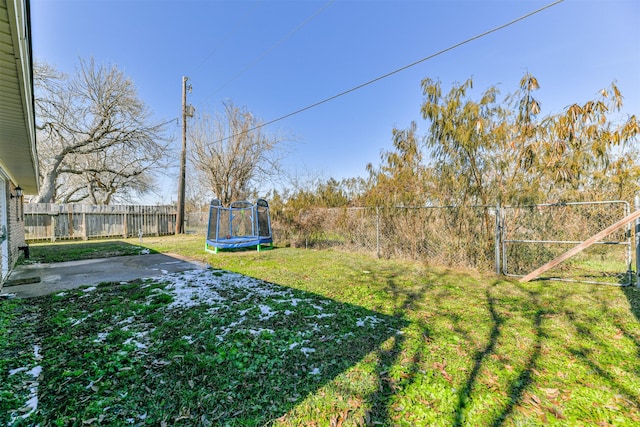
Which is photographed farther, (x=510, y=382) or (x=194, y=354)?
(x=194, y=354)

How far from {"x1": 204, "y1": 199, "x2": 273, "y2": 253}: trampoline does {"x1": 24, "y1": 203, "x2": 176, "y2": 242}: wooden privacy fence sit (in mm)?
4300

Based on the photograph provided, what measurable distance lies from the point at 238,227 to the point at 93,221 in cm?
769

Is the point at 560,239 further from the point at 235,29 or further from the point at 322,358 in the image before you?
the point at 235,29

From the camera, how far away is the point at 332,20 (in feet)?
26.7

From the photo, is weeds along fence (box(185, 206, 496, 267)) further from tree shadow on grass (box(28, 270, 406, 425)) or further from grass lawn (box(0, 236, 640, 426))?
tree shadow on grass (box(28, 270, 406, 425))

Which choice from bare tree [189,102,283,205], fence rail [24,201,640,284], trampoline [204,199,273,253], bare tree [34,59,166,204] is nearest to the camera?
fence rail [24,201,640,284]

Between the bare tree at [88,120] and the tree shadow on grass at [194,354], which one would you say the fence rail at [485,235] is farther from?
the bare tree at [88,120]

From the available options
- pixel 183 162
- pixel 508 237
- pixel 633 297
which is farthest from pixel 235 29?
pixel 633 297

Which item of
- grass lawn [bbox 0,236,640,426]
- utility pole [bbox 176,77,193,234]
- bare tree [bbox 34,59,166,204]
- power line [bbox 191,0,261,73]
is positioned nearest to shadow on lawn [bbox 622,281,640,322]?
grass lawn [bbox 0,236,640,426]

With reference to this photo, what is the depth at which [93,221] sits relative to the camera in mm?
13383

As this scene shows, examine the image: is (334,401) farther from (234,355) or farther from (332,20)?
(332,20)

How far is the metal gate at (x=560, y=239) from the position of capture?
16.3ft

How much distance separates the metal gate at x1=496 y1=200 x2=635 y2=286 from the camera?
4.96 metres

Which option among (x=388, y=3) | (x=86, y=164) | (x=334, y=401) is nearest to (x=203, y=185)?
(x=86, y=164)
